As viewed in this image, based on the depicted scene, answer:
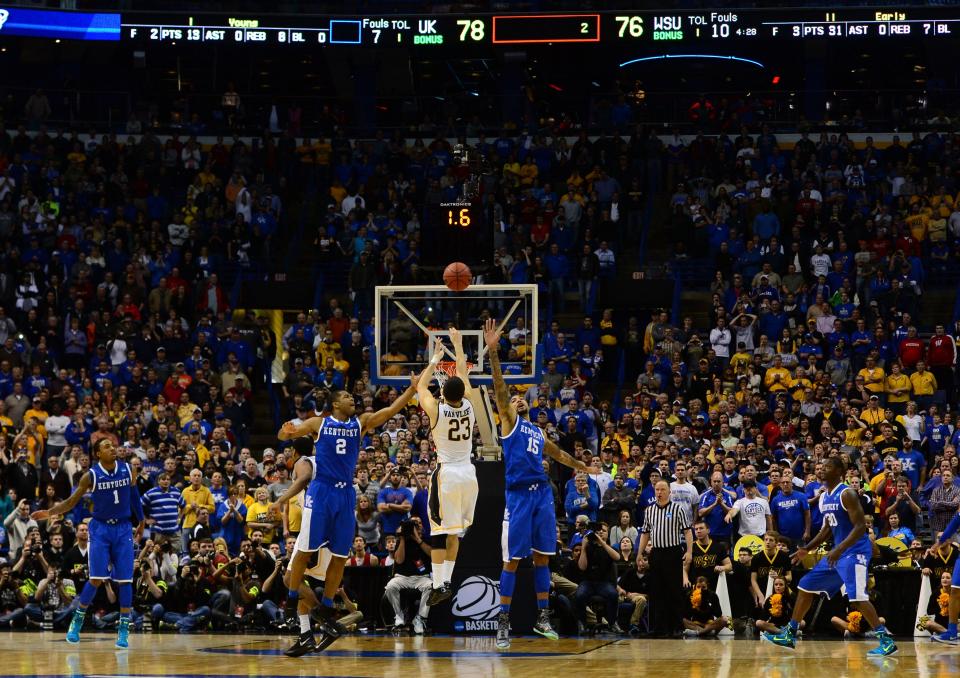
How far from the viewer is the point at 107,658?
1474 cm

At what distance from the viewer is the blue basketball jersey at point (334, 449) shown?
47.0 feet

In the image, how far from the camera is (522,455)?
15.4m

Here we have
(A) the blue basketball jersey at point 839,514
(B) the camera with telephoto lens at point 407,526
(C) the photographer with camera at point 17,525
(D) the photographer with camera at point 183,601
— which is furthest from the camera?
(C) the photographer with camera at point 17,525

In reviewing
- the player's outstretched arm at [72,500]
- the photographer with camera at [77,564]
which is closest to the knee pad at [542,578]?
the player's outstretched arm at [72,500]

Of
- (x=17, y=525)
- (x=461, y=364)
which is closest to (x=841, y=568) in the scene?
(x=461, y=364)

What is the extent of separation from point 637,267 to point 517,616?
14085 millimetres

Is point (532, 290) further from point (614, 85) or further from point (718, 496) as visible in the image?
point (614, 85)

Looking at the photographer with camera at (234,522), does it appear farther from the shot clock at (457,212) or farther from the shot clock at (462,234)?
the shot clock at (457,212)

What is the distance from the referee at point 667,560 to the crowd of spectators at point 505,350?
0.84ft

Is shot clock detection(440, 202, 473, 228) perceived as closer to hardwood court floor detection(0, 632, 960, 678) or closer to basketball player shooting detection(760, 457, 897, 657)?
hardwood court floor detection(0, 632, 960, 678)

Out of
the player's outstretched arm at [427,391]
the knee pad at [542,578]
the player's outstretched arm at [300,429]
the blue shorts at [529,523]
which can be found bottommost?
the knee pad at [542,578]

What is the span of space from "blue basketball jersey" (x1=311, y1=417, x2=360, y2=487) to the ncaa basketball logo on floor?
4.25m

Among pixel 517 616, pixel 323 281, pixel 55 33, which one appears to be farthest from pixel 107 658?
pixel 55 33

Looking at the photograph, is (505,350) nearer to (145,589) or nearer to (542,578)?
(542,578)
